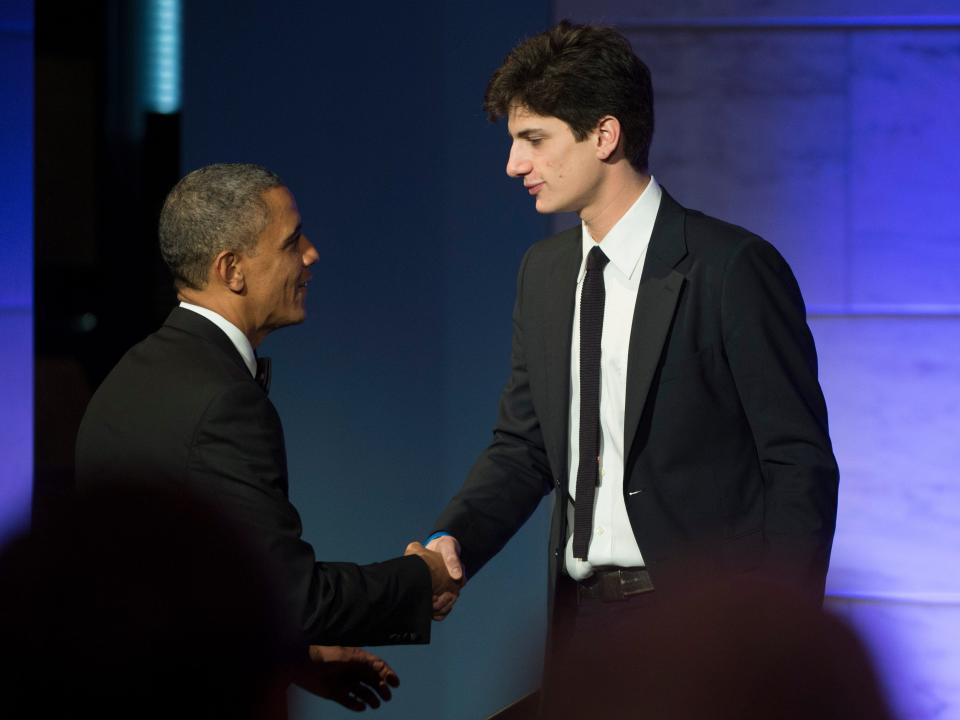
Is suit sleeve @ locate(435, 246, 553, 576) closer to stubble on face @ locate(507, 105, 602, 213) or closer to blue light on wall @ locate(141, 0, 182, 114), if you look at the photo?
stubble on face @ locate(507, 105, 602, 213)

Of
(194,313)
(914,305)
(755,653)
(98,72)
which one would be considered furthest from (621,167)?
(98,72)

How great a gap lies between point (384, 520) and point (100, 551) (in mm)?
2858

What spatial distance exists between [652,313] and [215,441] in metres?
0.83

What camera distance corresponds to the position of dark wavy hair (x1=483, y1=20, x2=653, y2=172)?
2396mm

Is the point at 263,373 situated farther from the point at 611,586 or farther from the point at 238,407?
the point at 611,586

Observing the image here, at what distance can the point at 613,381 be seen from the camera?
2314mm

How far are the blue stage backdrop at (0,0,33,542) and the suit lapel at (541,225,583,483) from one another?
188 cm

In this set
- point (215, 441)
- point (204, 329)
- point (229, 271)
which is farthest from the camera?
point (229, 271)

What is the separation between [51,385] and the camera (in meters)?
3.70

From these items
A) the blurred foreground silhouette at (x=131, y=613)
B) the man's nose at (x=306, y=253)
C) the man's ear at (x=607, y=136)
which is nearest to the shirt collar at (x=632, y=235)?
the man's ear at (x=607, y=136)

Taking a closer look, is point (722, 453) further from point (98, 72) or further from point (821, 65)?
point (98, 72)

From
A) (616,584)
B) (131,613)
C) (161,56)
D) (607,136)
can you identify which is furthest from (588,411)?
(161,56)

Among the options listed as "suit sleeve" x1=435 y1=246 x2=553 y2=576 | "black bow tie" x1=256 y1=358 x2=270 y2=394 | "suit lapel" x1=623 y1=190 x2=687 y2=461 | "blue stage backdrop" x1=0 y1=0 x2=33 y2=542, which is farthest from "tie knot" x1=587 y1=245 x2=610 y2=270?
"blue stage backdrop" x1=0 y1=0 x2=33 y2=542

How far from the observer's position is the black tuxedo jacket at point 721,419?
214 centimetres
